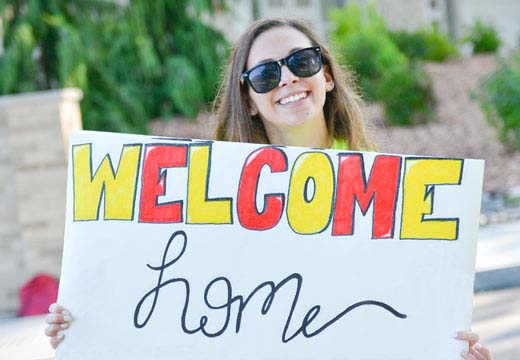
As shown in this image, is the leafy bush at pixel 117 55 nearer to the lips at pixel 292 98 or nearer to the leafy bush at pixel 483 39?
the leafy bush at pixel 483 39

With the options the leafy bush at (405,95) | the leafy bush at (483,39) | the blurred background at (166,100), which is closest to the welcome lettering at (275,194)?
the blurred background at (166,100)

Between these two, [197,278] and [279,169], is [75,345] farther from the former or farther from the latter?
[279,169]

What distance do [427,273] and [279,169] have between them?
17.2 inches

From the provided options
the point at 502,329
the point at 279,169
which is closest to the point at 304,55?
the point at 279,169

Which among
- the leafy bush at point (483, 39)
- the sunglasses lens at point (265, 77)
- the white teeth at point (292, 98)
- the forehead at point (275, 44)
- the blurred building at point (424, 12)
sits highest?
the blurred building at point (424, 12)

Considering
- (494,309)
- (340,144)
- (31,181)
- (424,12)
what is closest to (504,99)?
(494,309)

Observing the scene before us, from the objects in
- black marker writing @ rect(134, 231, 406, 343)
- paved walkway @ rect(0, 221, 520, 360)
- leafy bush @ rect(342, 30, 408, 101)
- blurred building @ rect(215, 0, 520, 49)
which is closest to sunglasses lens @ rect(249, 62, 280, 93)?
black marker writing @ rect(134, 231, 406, 343)

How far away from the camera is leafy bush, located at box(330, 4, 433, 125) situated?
13336 millimetres

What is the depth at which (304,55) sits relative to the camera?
2631mm

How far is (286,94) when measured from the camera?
2.64m

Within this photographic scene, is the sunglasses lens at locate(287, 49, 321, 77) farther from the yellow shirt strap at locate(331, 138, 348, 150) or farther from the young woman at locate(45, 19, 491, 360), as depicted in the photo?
the yellow shirt strap at locate(331, 138, 348, 150)

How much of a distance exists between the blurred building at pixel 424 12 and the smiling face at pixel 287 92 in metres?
14.7

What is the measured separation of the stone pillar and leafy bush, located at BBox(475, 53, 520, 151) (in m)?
5.48

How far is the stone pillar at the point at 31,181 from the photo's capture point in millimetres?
6871
